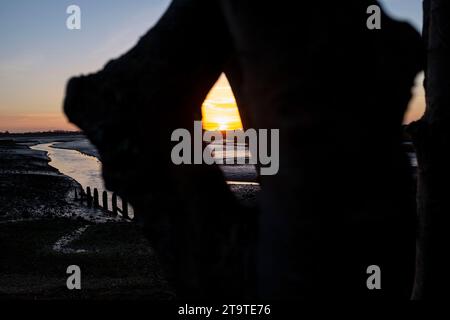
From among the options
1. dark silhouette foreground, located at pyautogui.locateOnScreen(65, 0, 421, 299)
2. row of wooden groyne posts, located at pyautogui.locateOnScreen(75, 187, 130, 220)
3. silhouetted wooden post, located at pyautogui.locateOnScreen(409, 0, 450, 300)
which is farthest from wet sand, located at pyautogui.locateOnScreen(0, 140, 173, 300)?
dark silhouette foreground, located at pyautogui.locateOnScreen(65, 0, 421, 299)

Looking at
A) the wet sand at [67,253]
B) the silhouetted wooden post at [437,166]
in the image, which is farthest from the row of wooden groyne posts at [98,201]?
the silhouetted wooden post at [437,166]

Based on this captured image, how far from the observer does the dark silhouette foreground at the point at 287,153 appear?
3.55 feet

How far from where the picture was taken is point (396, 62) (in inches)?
50.6

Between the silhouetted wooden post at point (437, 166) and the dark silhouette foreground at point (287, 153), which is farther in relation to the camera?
the silhouetted wooden post at point (437, 166)

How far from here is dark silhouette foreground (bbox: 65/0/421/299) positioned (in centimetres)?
108

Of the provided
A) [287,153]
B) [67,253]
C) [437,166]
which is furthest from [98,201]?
[287,153]

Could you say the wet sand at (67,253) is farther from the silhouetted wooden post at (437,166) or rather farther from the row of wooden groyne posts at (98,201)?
the silhouetted wooden post at (437,166)

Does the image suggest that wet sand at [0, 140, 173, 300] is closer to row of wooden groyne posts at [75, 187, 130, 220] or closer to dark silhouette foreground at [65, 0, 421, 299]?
row of wooden groyne posts at [75, 187, 130, 220]

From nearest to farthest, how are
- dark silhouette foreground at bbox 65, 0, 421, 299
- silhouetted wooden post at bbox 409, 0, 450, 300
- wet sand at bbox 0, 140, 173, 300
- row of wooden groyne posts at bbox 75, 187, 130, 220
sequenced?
dark silhouette foreground at bbox 65, 0, 421, 299, silhouetted wooden post at bbox 409, 0, 450, 300, wet sand at bbox 0, 140, 173, 300, row of wooden groyne posts at bbox 75, 187, 130, 220

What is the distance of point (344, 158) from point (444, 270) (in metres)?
1.40

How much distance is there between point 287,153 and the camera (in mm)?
1118

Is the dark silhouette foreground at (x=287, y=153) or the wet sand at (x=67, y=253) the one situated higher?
the dark silhouette foreground at (x=287, y=153)
